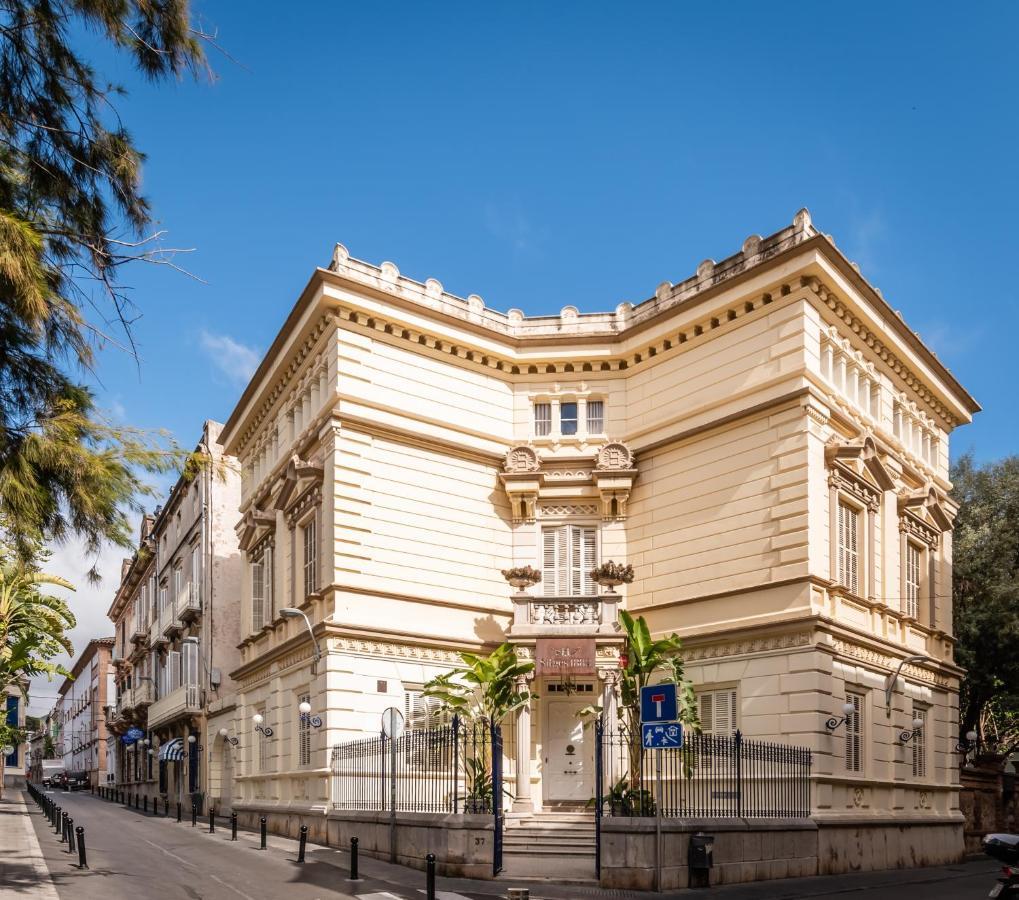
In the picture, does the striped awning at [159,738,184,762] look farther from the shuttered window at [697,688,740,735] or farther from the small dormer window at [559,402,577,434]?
the shuttered window at [697,688,740,735]

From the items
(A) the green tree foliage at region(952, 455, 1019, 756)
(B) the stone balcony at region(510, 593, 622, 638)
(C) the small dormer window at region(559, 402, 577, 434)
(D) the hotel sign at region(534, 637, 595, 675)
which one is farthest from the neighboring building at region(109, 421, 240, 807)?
(A) the green tree foliage at region(952, 455, 1019, 756)

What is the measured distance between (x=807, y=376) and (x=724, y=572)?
15.8 feet

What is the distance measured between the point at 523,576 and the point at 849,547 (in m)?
7.69

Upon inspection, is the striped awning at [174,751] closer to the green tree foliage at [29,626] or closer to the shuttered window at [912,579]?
the green tree foliage at [29,626]

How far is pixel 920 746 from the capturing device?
28.4 metres

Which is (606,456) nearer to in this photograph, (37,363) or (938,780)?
(938,780)

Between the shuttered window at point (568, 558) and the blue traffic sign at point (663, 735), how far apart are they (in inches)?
431

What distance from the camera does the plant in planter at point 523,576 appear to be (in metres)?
26.5

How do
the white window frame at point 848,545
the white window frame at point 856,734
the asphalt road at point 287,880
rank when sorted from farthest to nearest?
the white window frame at point 848,545
the white window frame at point 856,734
the asphalt road at point 287,880

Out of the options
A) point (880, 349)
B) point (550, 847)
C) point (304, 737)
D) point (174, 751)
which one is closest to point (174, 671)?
point (174, 751)

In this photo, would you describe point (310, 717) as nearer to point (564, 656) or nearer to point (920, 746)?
point (564, 656)

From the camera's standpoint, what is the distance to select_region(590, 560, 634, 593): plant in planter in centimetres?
2594

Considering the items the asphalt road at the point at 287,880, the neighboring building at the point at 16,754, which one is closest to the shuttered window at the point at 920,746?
the asphalt road at the point at 287,880

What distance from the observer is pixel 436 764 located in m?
22.9
